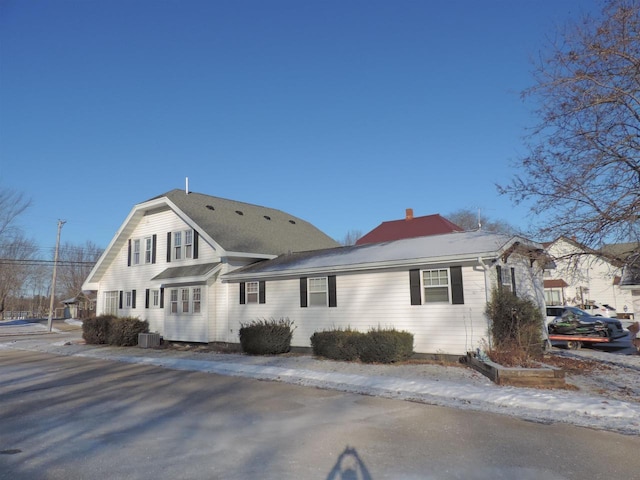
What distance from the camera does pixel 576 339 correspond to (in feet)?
54.7

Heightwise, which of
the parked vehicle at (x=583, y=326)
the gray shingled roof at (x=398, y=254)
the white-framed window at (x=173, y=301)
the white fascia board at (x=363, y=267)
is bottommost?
the parked vehicle at (x=583, y=326)

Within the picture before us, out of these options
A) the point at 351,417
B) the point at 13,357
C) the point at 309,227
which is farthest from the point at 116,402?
the point at 309,227

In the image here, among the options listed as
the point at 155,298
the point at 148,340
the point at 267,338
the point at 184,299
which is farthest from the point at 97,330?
the point at 267,338

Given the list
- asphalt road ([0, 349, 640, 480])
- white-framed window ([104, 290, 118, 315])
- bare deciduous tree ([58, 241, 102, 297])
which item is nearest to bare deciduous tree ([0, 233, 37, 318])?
bare deciduous tree ([58, 241, 102, 297])

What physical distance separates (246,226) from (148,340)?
7348mm

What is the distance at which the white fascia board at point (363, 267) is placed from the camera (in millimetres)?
13227

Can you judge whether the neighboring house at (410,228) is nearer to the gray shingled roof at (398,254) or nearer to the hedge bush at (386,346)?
the gray shingled roof at (398,254)

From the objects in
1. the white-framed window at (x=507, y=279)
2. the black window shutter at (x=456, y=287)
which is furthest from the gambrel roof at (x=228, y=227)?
the white-framed window at (x=507, y=279)

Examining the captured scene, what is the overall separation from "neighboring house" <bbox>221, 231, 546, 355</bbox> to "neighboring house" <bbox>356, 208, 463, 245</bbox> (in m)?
19.9

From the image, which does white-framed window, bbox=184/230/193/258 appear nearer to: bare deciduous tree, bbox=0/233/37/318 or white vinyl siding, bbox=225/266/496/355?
white vinyl siding, bbox=225/266/496/355

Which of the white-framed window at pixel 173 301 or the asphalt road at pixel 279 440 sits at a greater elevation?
the white-framed window at pixel 173 301

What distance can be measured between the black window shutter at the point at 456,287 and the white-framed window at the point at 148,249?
1646 cm

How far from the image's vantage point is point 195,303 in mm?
20422

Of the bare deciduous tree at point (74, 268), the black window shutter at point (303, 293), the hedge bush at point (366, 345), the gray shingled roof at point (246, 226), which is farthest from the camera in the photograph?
the bare deciduous tree at point (74, 268)
